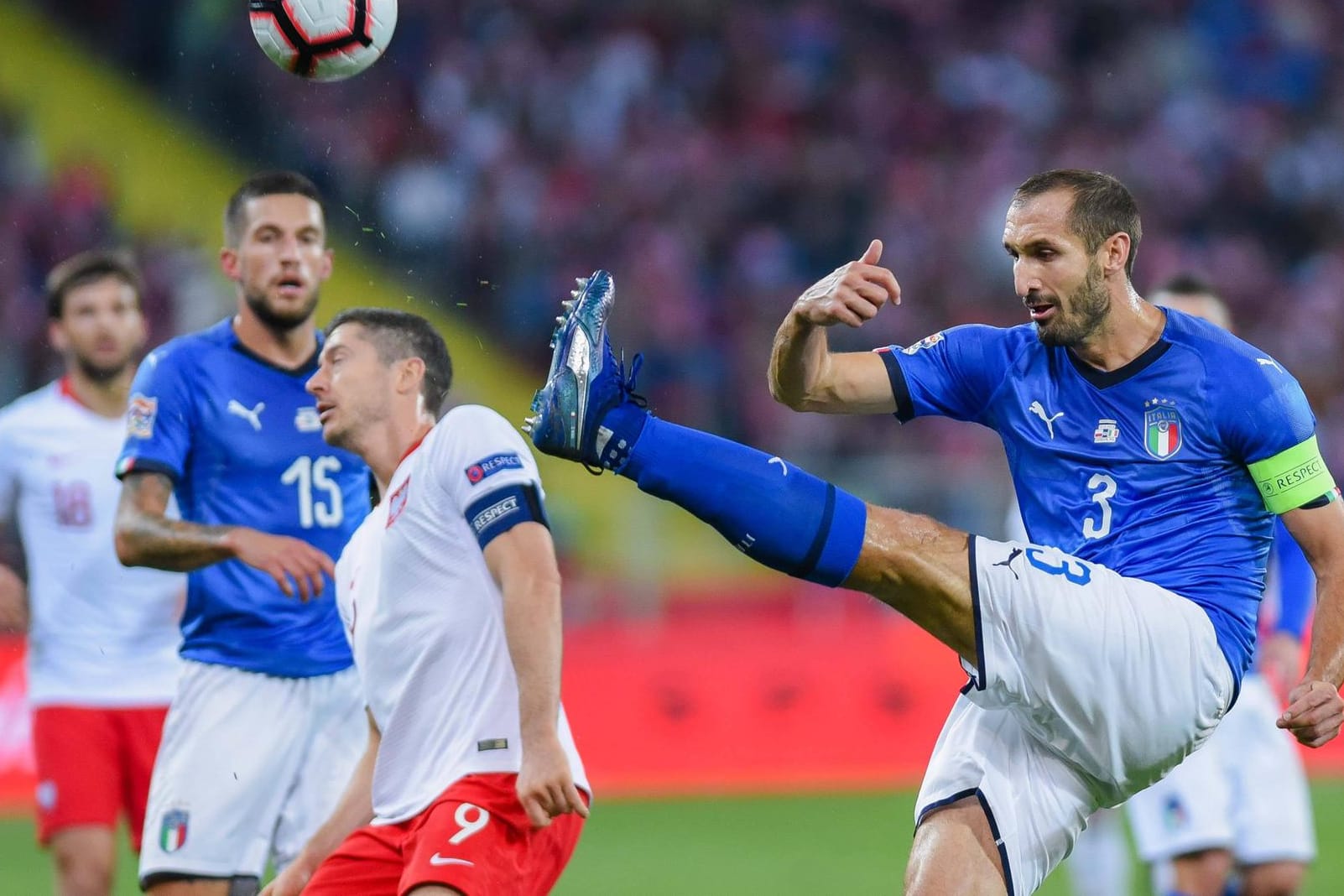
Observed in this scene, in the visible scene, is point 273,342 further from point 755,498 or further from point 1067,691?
point 1067,691

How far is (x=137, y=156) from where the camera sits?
16.6 m

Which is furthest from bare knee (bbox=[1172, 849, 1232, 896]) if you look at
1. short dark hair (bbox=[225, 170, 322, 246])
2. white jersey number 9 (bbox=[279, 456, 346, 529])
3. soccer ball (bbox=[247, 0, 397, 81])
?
soccer ball (bbox=[247, 0, 397, 81])

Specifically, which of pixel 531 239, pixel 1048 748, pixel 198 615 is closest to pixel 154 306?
pixel 531 239

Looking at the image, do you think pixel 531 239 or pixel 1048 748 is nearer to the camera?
pixel 1048 748

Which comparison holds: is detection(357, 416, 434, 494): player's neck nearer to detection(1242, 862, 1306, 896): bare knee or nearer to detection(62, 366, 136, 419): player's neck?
detection(62, 366, 136, 419): player's neck

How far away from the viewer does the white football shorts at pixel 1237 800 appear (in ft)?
21.5

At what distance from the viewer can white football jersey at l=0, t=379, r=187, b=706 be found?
639 cm

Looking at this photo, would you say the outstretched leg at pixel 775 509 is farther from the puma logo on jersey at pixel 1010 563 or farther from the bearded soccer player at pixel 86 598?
the bearded soccer player at pixel 86 598

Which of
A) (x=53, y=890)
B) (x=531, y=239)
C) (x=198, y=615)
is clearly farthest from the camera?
(x=531, y=239)

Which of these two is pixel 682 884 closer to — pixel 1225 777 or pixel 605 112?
pixel 1225 777

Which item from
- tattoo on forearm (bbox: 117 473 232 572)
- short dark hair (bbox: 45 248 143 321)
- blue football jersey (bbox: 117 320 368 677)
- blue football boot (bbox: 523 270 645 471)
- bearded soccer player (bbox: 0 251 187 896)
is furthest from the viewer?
short dark hair (bbox: 45 248 143 321)

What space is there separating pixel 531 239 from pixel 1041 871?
11.2 m

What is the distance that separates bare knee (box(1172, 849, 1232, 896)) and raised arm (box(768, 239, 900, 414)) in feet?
8.11

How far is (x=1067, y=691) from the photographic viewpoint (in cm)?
443
